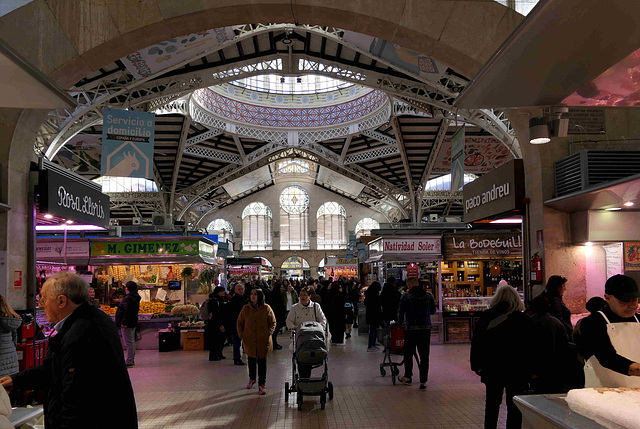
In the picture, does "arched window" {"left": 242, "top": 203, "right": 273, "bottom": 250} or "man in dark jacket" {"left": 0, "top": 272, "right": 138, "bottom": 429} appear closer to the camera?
"man in dark jacket" {"left": 0, "top": 272, "right": 138, "bottom": 429}

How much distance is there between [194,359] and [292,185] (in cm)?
3356

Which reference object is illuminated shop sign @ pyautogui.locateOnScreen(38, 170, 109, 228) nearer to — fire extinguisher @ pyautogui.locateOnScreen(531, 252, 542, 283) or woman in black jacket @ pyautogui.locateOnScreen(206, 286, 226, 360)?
woman in black jacket @ pyautogui.locateOnScreen(206, 286, 226, 360)

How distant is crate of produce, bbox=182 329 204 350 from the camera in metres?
11.5

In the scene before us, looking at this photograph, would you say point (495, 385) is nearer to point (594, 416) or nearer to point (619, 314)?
point (619, 314)

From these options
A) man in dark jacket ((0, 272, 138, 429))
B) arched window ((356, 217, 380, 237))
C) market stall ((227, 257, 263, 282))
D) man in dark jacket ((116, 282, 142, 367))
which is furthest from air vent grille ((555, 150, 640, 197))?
arched window ((356, 217, 380, 237))

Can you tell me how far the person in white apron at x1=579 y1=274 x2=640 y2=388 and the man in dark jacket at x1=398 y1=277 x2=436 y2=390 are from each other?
14.6 ft

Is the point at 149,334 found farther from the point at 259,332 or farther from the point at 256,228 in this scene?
the point at 256,228

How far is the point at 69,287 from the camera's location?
2584 mm

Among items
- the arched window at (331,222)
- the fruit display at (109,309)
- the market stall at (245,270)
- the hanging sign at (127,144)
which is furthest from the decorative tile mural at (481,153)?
the arched window at (331,222)

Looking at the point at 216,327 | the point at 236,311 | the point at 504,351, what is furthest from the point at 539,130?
the point at 216,327

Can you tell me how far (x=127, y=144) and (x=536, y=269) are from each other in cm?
640

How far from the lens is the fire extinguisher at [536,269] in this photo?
6.73 m

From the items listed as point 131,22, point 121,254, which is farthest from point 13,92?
point 121,254

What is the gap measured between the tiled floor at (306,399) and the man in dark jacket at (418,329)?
0.28 m
